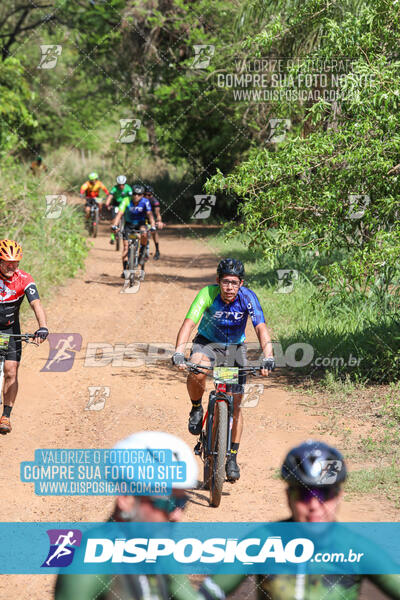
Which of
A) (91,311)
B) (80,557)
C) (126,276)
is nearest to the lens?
(80,557)

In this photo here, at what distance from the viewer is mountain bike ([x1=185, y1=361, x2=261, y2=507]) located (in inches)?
247

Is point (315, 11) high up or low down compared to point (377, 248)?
up

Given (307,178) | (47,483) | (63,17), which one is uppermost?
(63,17)

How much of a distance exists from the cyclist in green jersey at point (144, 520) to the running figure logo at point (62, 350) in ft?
28.4

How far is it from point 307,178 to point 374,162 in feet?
3.84

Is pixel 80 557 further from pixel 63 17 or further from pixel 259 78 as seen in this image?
pixel 63 17

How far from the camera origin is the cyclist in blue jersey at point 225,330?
262 inches

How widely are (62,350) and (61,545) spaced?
7.92 m

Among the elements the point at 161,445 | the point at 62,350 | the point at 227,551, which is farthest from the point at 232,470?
the point at 62,350

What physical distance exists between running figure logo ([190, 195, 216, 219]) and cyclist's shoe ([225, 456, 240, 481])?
22110mm

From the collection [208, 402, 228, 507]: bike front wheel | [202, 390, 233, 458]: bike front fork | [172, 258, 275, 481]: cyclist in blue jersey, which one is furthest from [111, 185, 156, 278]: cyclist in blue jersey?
[208, 402, 228, 507]: bike front wheel

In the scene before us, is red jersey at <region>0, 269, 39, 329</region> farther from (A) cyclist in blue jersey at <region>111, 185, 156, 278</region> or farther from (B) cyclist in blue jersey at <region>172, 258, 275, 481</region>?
(A) cyclist in blue jersey at <region>111, 185, 156, 278</region>

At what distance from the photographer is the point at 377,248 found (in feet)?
29.1

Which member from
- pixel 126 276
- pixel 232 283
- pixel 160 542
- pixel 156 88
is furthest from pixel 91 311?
pixel 156 88
